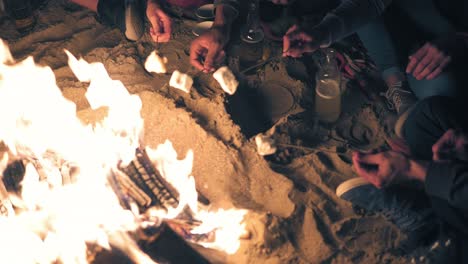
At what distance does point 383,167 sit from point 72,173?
2.61 meters

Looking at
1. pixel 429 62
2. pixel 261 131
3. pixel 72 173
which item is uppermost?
pixel 429 62

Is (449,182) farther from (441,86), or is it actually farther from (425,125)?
(441,86)

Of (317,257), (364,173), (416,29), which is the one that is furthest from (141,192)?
(416,29)

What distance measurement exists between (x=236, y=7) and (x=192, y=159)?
1.91 m

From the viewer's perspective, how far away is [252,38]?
4871 millimetres

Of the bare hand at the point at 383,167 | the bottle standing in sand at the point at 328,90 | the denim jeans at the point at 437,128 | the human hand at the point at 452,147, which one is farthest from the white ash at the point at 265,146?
the human hand at the point at 452,147

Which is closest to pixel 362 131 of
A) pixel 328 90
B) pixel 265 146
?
pixel 328 90

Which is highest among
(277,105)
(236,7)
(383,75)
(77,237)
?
(236,7)

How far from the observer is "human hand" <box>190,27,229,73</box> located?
13.4ft

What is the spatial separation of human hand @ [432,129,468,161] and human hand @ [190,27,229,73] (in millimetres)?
2259

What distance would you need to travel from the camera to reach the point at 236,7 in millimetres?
4539

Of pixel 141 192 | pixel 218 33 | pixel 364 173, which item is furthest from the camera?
pixel 218 33

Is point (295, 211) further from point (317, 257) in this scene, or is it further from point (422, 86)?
point (422, 86)

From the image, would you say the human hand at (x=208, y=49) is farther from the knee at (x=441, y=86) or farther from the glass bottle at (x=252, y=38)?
the knee at (x=441, y=86)
